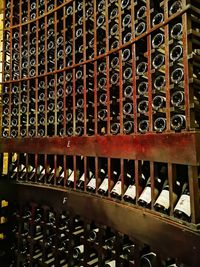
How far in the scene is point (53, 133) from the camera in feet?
6.94

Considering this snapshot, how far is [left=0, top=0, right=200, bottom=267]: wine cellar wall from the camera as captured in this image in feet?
4.18

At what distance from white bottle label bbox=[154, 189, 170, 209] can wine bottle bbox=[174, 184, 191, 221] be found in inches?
2.4

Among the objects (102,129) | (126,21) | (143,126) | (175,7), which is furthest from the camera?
(102,129)

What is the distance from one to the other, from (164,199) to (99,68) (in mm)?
844

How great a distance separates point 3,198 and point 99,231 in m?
1.04

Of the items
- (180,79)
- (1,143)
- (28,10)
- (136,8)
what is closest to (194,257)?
(180,79)

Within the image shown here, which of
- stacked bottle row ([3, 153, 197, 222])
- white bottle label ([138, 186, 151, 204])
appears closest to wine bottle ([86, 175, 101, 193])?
stacked bottle row ([3, 153, 197, 222])

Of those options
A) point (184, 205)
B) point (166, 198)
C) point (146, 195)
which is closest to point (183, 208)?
point (184, 205)

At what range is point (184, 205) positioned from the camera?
1223mm

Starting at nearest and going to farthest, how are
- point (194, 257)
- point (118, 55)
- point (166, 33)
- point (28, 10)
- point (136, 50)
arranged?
point (194, 257), point (166, 33), point (136, 50), point (118, 55), point (28, 10)

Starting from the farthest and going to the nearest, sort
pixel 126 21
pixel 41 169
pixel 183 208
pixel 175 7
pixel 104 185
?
pixel 41 169 → pixel 104 185 → pixel 126 21 → pixel 175 7 → pixel 183 208

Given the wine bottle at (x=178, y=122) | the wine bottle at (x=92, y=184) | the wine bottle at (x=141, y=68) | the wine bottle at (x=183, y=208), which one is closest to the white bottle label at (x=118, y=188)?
the wine bottle at (x=92, y=184)

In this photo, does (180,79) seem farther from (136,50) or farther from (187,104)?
(136,50)

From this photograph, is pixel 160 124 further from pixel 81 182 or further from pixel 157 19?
pixel 81 182
